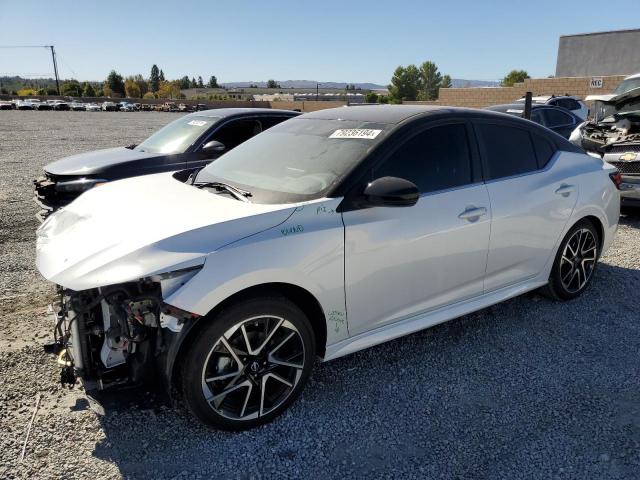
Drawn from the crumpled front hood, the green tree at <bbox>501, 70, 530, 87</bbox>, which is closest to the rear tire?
the crumpled front hood

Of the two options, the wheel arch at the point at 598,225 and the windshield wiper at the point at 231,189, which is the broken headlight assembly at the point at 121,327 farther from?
the wheel arch at the point at 598,225

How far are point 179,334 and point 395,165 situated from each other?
5.52 ft

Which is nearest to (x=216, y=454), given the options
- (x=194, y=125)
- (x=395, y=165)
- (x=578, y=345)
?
(x=395, y=165)

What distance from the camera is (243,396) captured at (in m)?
2.85

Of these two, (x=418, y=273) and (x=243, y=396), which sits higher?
(x=418, y=273)

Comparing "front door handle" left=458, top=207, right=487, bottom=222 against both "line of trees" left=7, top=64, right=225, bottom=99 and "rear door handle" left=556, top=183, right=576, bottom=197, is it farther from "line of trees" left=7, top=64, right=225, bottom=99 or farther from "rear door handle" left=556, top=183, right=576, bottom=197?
"line of trees" left=7, top=64, right=225, bottom=99

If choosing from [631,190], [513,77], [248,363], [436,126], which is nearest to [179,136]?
[436,126]

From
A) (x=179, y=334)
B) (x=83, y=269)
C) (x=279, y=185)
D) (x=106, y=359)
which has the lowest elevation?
(x=106, y=359)

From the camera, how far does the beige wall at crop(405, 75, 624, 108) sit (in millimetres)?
33138

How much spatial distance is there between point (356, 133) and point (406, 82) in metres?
94.7

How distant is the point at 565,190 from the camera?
4273 mm

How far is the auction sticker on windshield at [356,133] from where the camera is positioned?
3.39m

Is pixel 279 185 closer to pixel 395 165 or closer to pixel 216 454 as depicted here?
pixel 395 165

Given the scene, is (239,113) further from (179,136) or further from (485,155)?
(485,155)
